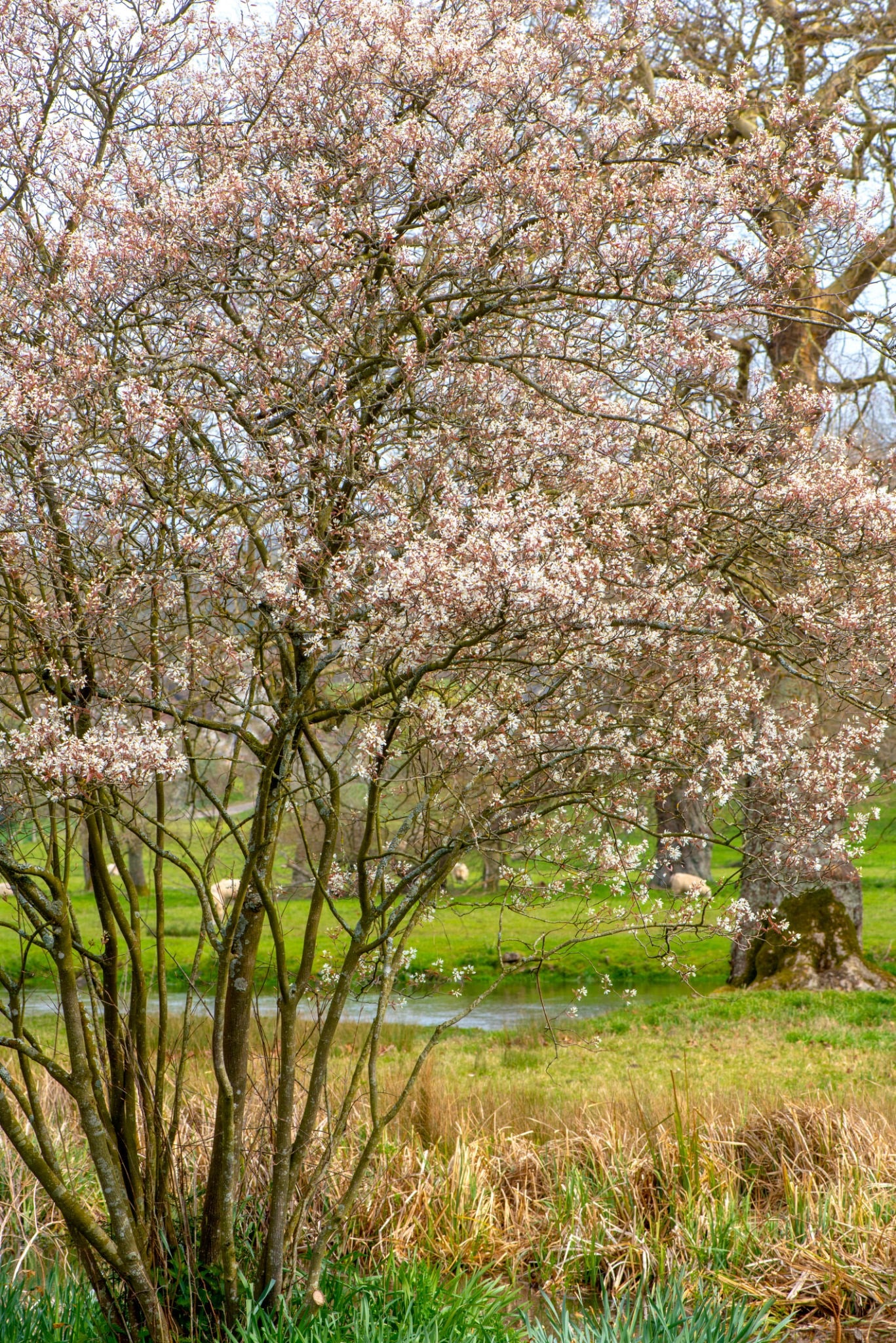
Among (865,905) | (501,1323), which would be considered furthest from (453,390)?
(865,905)

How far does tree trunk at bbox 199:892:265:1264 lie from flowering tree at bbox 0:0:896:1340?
2 cm

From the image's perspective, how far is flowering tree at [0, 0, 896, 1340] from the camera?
443cm

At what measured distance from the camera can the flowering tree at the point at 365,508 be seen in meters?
4.43

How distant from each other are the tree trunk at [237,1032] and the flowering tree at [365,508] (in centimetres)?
2

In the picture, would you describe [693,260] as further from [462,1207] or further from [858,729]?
[462,1207]

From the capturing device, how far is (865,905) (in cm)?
2531

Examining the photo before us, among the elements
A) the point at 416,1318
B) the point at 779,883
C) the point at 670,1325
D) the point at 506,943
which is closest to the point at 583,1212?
the point at 670,1325

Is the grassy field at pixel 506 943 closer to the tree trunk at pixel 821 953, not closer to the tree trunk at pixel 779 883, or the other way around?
the tree trunk at pixel 779 883

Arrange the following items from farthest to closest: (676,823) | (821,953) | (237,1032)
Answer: (821,953) < (676,823) < (237,1032)

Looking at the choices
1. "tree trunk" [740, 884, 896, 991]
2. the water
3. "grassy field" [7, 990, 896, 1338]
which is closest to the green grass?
"grassy field" [7, 990, 896, 1338]

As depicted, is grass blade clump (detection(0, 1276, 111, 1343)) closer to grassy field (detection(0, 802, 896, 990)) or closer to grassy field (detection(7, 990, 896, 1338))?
grassy field (detection(7, 990, 896, 1338))

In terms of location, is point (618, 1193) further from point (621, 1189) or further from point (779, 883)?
point (779, 883)

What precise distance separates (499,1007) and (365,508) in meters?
13.5

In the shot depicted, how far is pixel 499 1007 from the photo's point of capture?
676 inches
